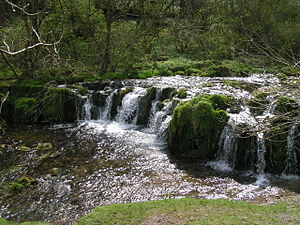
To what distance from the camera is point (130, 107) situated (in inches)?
607

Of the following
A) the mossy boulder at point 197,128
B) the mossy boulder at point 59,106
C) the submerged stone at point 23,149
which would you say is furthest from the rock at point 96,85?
the mossy boulder at point 197,128

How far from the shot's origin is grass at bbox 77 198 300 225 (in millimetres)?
5852

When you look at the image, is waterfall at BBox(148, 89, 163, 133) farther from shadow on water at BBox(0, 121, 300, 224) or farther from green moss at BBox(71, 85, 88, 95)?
green moss at BBox(71, 85, 88, 95)

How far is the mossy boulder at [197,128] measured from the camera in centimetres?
1088

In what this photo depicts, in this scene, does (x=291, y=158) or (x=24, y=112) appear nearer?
(x=291, y=158)

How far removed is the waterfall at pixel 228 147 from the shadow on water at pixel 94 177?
0.77 metres

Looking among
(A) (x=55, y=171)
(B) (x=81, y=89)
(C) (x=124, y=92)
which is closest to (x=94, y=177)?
(A) (x=55, y=171)

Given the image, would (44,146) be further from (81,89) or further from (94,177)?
(81,89)

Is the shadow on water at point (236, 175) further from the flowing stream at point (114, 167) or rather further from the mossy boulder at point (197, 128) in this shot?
the mossy boulder at point (197, 128)

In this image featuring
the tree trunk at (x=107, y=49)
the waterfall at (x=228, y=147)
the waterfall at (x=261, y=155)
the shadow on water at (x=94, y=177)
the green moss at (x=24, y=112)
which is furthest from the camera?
the tree trunk at (x=107, y=49)

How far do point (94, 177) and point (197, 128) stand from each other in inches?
167

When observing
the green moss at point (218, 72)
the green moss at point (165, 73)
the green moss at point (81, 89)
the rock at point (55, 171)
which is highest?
the green moss at point (218, 72)

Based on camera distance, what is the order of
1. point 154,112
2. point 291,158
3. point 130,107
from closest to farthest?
point 291,158 < point 154,112 < point 130,107

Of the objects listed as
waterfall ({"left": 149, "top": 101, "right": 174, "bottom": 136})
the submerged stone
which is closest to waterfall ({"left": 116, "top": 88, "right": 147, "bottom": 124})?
waterfall ({"left": 149, "top": 101, "right": 174, "bottom": 136})
